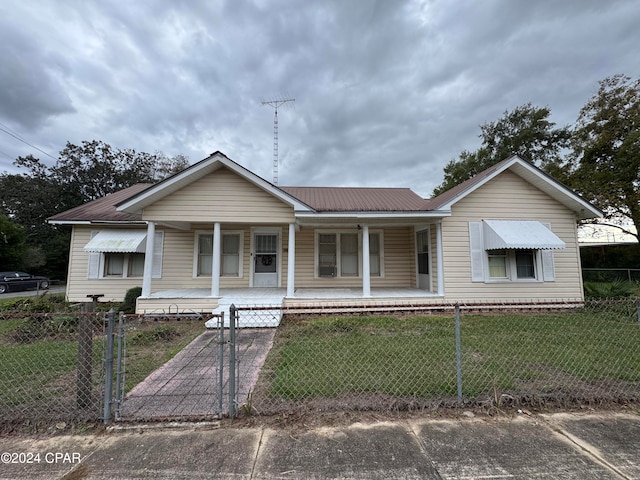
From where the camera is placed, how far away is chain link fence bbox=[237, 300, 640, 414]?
317cm

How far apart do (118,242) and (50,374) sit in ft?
21.8

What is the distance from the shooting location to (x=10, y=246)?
20.5 meters

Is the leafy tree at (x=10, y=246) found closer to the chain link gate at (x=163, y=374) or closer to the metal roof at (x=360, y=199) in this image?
the metal roof at (x=360, y=199)

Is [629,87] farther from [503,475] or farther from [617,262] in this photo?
[503,475]

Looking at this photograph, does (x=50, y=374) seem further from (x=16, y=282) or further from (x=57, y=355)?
(x=16, y=282)

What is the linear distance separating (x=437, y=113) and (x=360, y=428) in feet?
52.1

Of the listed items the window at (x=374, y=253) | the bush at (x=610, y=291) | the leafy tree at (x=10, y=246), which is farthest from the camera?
the leafy tree at (x=10, y=246)

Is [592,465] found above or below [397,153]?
below

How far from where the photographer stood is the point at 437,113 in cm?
1481

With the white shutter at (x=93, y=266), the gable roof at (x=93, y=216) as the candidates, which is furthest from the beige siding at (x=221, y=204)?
the white shutter at (x=93, y=266)

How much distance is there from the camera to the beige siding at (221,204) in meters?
8.14

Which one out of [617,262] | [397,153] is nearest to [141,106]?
[397,153]

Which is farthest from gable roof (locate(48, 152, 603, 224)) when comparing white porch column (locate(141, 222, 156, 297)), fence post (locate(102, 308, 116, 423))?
fence post (locate(102, 308, 116, 423))

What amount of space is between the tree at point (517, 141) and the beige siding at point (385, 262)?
1694 cm
